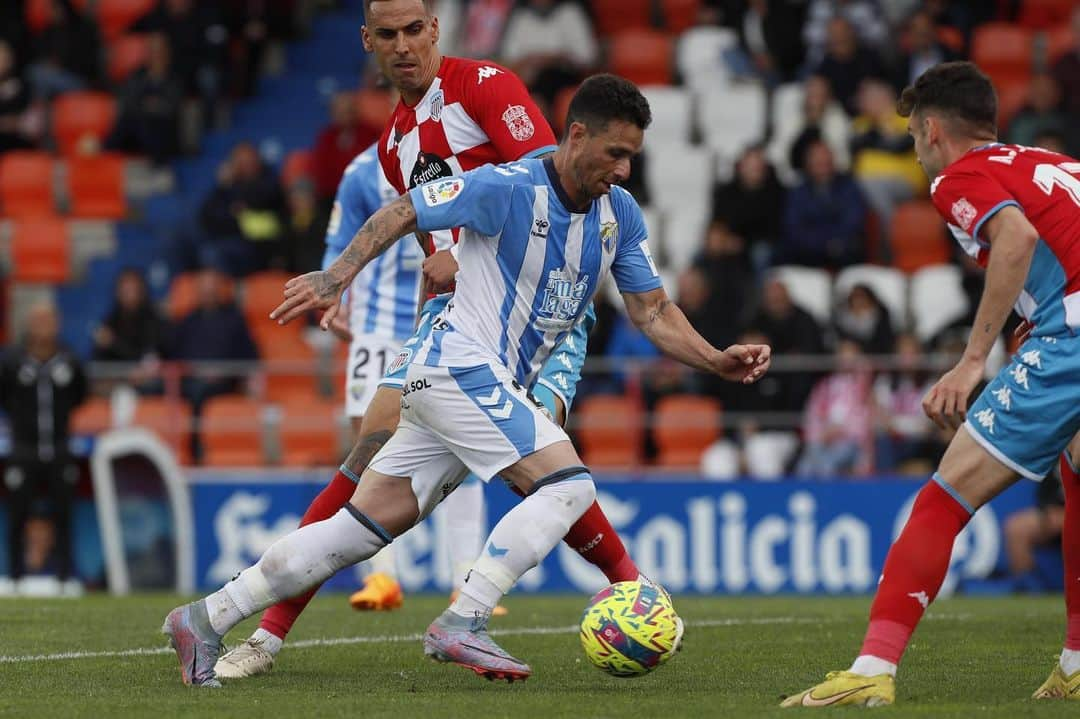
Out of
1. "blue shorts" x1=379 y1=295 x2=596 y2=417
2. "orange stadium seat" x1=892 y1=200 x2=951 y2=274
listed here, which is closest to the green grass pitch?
"blue shorts" x1=379 y1=295 x2=596 y2=417

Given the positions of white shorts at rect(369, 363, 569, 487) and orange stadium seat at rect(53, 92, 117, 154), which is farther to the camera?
orange stadium seat at rect(53, 92, 117, 154)

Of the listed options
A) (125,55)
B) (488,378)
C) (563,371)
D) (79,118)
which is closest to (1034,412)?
(488,378)

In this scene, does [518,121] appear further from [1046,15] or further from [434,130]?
[1046,15]

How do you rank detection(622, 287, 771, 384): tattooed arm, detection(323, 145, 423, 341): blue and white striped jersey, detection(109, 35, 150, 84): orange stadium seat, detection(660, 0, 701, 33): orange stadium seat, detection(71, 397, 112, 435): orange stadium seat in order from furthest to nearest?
1. detection(109, 35, 150, 84): orange stadium seat
2. detection(660, 0, 701, 33): orange stadium seat
3. detection(71, 397, 112, 435): orange stadium seat
4. detection(323, 145, 423, 341): blue and white striped jersey
5. detection(622, 287, 771, 384): tattooed arm

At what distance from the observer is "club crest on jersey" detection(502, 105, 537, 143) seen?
8.01 meters

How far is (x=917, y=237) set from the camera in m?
18.7

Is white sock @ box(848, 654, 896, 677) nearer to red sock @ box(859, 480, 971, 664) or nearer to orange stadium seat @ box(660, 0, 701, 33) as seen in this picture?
red sock @ box(859, 480, 971, 664)

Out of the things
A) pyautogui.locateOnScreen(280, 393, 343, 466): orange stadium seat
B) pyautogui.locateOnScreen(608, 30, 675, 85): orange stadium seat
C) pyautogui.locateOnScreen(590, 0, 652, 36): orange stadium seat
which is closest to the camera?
pyautogui.locateOnScreen(280, 393, 343, 466): orange stadium seat

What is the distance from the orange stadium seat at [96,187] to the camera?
22.4 meters

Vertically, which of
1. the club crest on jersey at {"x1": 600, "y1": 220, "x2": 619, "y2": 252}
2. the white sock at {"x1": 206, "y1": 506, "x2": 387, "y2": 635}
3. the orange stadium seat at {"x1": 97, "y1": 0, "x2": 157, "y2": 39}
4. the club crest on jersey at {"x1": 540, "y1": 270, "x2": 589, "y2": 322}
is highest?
the orange stadium seat at {"x1": 97, "y1": 0, "x2": 157, "y2": 39}

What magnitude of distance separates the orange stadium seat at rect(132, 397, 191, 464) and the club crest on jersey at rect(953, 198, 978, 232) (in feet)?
40.8

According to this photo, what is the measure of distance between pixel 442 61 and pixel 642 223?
4.67ft

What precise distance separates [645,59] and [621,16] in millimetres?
1317

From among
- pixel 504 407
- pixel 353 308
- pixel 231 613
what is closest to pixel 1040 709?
pixel 504 407
